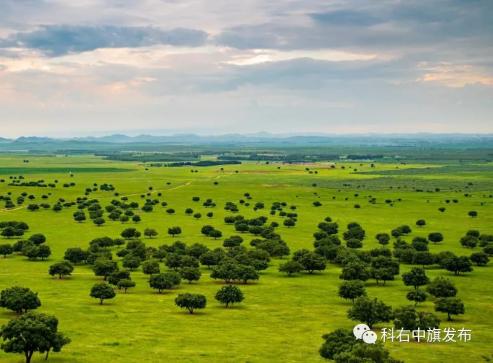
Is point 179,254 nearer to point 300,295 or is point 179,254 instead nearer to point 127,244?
point 127,244

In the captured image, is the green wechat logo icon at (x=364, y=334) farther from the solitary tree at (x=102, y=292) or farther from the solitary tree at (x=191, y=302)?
the solitary tree at (x=102, y=292)

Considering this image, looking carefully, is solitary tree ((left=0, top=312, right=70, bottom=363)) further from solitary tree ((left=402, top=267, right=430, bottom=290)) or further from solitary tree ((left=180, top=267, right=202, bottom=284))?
solitary tree ((left=402, top=267, right=430, bottom=290))

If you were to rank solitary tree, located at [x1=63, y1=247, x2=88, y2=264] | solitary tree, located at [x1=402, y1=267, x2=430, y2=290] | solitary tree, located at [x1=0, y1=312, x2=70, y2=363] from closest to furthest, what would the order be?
1. solitary tree, located at [x1=0, y1=312, x2=70, y2=363]
2. solitary tree, located at [x1=402, y1=267, x2=430, y2=290]
3. solitary tree, located at [x1=63, y1=247, x2=88, y2=264]

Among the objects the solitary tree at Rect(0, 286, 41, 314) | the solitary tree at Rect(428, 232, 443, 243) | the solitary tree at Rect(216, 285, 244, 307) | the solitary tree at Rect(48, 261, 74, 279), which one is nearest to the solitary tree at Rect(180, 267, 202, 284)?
the solitary tree at Rect(216, 285, 244, 307)

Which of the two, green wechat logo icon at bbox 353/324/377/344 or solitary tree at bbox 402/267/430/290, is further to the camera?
solitary tree at bbox 402/267/430/290

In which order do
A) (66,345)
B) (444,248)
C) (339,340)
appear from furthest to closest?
(444,248)
(66,345)
(339,340)

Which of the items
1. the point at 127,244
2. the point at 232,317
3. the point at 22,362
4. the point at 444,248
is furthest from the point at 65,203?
the point at 22,362

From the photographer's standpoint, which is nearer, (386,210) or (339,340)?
(339,340)

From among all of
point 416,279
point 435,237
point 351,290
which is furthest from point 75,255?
point 435,237
